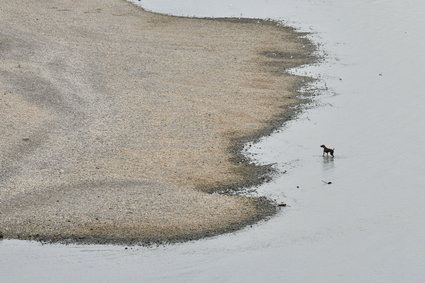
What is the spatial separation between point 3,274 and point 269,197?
8.00m

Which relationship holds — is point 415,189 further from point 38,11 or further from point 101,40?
point 38,11

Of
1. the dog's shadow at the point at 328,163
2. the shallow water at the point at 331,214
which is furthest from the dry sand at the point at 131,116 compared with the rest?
the dog's shadow at the point at 328,163

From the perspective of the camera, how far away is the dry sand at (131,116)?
23.4 meters

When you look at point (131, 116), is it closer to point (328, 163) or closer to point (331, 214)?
point (328, 163)

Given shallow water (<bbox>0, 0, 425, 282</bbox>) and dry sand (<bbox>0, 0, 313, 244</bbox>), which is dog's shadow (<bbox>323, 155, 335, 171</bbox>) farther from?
dry sand (<bbox>0, 0, 313, 244</bbox>)

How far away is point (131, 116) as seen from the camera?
1241 inches

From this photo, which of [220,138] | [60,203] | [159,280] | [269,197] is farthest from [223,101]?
[159,280]

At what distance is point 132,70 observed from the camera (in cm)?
3744

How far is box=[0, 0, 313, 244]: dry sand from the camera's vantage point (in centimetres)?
2336

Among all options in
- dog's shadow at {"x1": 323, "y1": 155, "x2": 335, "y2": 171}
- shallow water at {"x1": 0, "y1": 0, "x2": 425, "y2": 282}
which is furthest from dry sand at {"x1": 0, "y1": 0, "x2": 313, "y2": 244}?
dog's shadow at {"x1": 323, "y1": 155, "x2": 335, "y2": 171}

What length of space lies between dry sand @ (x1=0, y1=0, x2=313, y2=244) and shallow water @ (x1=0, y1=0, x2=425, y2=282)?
2.79ft

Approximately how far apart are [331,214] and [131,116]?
32.0 feet

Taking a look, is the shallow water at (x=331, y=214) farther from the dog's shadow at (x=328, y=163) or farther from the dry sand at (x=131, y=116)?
the dry sand at (x=131, y=116)

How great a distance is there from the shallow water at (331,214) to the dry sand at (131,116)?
85cm
